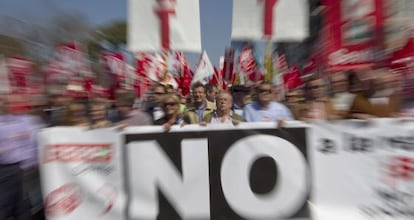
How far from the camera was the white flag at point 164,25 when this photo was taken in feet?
15.1

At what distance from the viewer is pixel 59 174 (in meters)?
4.13

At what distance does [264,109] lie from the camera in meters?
5.00

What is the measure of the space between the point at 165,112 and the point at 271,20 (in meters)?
1.31

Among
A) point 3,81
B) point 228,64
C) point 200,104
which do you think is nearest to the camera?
point 3,81

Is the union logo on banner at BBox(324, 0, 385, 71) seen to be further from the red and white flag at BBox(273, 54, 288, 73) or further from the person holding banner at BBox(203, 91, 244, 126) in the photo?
the red and white flag at BBox(273, 54, 288, 73)

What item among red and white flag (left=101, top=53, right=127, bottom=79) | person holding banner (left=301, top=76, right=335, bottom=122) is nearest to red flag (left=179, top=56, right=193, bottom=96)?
red and white flag (left=101, top=53, right=127, bottom=79)

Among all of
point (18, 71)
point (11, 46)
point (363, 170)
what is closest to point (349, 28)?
point (363, 170)

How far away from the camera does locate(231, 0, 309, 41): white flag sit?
4520 millimetres

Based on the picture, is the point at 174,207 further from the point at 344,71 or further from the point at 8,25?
the point at 8,25

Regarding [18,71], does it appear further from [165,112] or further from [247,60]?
[247,60]

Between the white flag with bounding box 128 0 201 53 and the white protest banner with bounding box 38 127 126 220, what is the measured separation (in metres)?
1.02

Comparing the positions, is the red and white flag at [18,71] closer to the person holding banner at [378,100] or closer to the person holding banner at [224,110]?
the person holding banner at [224,110]

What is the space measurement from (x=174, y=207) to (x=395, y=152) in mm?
1821

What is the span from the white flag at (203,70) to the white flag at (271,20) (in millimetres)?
4950
